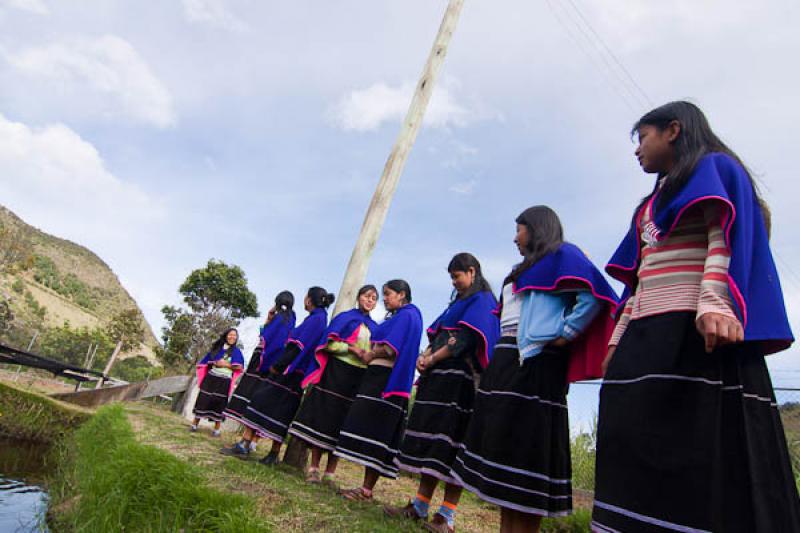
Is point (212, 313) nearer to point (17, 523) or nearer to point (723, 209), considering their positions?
point (17, 523)

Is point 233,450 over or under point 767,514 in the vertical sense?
under

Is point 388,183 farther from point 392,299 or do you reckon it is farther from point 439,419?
point 439,419

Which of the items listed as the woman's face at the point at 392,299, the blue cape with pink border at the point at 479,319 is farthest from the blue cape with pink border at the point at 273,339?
the blue cape with pink border at the point at 479,319

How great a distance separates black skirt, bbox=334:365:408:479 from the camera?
157 inches

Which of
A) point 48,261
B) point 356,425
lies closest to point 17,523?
point 356,425

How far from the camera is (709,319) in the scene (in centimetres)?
145

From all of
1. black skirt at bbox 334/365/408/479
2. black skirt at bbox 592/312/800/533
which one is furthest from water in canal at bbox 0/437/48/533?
black skirt at bbox 592/312/800/533

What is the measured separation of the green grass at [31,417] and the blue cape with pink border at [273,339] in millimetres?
5542

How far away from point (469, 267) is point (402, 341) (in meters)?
0.94

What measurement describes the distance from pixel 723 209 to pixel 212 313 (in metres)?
23.4

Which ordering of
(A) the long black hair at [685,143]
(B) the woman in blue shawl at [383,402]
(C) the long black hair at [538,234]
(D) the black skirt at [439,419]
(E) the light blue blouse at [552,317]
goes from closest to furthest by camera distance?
(A) the long black hair at [685,143] < (E) the light blue blouse at [552,317] < (C) the long black hair at [538,234] < (D) the black skirt at [439,419] < (B) the woman in blue shawl at [383,402]

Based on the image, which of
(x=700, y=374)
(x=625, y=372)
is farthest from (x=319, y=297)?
(x=700, y=374)

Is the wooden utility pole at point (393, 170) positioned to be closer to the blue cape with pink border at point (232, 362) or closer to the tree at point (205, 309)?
the blue cape with pink border at point (232, 362)

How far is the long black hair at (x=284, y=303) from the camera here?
634cm
